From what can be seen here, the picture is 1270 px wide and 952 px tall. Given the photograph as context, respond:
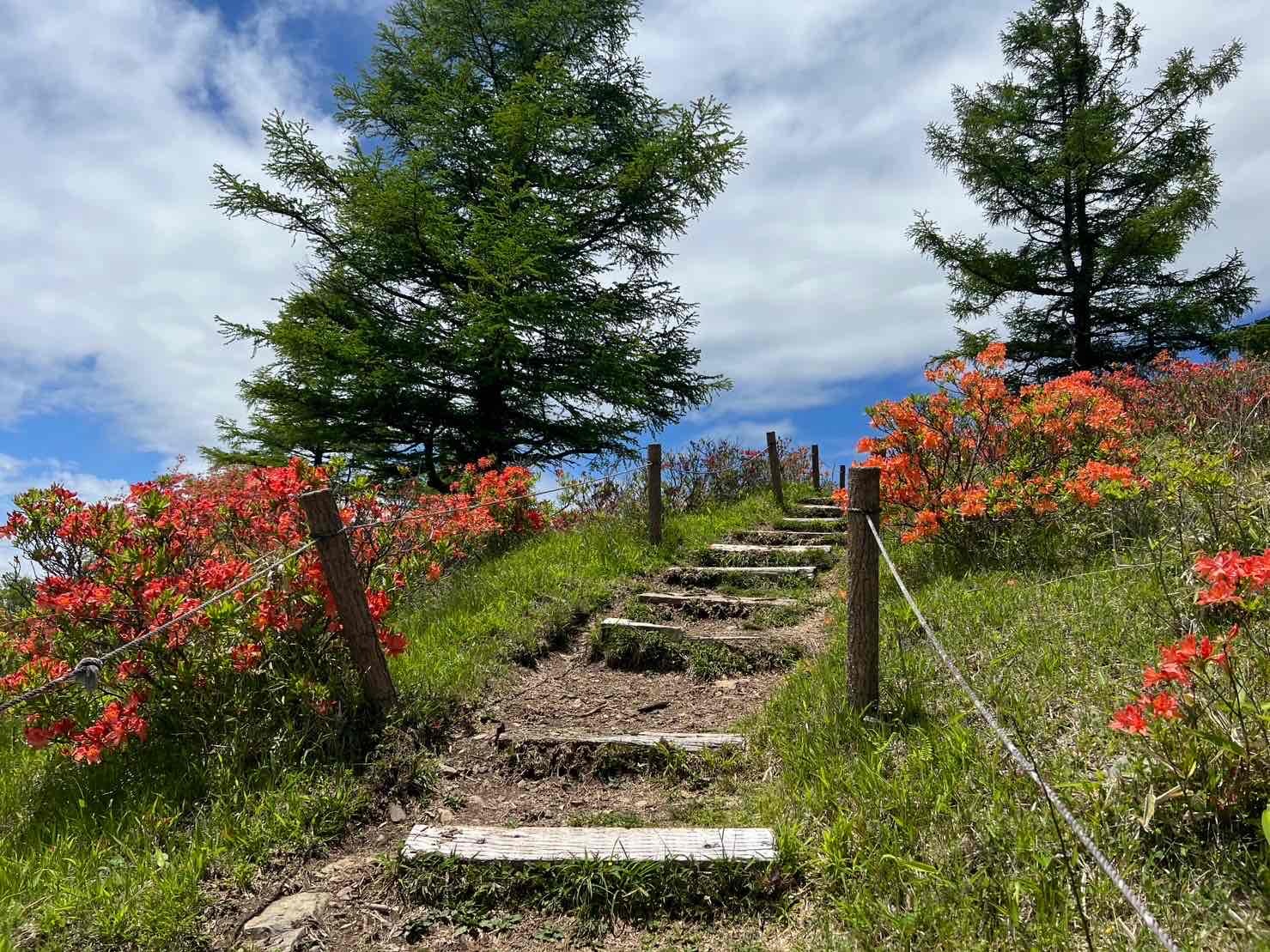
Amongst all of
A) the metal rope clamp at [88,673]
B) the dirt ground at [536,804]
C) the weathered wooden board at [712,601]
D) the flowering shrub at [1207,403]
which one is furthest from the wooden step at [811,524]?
the metal rope clamp at [88,673]

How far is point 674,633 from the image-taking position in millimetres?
5828

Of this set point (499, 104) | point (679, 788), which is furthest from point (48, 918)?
point (499, 104)

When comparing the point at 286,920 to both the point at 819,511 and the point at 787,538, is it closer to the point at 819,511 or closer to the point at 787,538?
the point at 787,538

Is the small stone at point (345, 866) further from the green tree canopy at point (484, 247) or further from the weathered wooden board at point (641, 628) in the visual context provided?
the green tree canopy at point (484, 247)

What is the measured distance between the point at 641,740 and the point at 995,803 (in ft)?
6.76

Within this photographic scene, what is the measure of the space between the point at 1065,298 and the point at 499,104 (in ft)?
47.1

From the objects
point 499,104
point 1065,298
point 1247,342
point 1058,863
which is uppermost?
point 499,104

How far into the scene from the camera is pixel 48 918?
114 inches

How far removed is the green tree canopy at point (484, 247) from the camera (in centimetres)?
1135

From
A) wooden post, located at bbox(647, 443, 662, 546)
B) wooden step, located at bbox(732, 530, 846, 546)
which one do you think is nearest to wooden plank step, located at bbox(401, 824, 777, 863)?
wooden post, located at bbox(647, 443, 662, 546)

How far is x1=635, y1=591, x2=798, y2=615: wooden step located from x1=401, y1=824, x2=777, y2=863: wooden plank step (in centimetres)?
329

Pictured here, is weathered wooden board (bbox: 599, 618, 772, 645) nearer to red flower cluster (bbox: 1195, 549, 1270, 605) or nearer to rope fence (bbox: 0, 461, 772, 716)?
rope fence (bbox: 0, 461, 772, 716)

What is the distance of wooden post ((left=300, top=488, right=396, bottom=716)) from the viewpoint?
4.01 metres

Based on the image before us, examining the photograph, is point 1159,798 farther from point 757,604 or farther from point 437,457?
point 437,457
